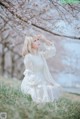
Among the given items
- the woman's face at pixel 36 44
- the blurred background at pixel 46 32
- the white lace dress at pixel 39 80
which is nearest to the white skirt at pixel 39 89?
the white lace dress at pixel 39 80

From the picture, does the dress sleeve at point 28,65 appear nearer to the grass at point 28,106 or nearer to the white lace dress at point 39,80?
the white lace dress at point 39,80

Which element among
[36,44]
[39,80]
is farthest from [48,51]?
[39,80]

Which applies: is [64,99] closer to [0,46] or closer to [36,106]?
[36,106]

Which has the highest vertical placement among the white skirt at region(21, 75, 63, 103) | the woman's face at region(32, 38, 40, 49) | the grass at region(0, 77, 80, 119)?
the woman's face at region(32, 38, 40, 49)

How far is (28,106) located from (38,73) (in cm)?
26

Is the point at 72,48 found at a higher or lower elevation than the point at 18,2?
lower

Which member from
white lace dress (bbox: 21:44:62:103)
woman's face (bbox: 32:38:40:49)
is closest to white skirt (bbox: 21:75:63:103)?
white lace dress (bbox: 21:44:62:103)

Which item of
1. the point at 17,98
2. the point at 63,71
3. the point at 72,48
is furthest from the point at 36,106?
the point at 72,48

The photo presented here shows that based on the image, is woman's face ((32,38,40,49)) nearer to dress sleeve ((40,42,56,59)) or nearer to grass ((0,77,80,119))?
dress sleeve ((40,42,56,59))

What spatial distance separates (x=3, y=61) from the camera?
9.44ft

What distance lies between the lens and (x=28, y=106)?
2689mm

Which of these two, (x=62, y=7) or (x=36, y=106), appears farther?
(x=62, y=7)

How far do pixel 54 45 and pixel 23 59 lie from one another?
0.87 feet

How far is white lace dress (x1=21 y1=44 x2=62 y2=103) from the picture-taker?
2730mm
